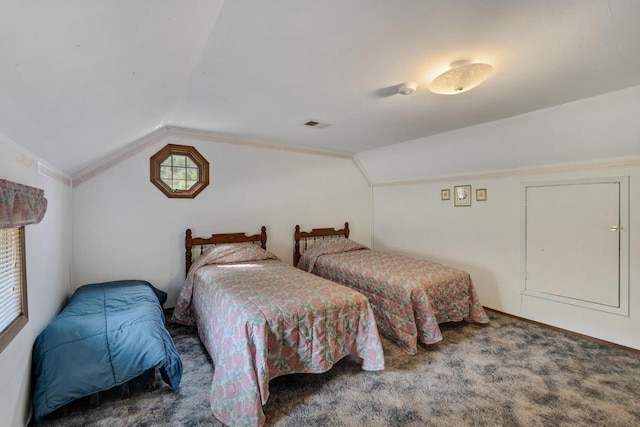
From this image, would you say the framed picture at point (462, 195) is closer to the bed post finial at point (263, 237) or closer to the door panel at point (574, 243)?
the door panel at point (574, 243)

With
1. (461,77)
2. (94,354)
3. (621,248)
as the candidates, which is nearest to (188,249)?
(94,354)

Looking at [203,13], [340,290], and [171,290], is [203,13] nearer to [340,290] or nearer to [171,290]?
[340,290]

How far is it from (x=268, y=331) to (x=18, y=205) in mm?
1452

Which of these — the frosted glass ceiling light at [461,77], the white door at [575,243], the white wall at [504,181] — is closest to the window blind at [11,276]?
the frosted glass ceiling light at [461,77]

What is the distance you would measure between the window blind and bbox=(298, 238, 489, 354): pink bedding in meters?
2.67

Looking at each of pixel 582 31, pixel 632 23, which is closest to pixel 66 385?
pixel 582 31

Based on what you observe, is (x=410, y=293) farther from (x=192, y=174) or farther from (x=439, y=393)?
(x=192, y=174)

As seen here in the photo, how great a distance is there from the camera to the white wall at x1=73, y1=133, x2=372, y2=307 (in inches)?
120

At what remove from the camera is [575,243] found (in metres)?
2.87

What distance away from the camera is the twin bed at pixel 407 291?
263cm

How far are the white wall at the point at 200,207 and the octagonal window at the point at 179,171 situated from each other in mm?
72

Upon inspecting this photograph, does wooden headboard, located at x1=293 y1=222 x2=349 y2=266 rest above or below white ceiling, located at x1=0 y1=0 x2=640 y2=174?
below

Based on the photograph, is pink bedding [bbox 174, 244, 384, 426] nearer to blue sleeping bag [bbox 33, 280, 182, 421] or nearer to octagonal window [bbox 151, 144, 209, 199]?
blue sleeping bag [bbox 33, 280, 182, 421]

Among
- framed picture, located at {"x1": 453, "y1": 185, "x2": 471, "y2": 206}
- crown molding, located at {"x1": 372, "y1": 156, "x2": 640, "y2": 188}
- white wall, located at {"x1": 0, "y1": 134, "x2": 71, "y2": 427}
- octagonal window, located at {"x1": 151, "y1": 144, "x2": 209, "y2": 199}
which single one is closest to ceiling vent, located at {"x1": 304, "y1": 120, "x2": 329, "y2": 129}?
octagonal window, located at {"x1": 151, "y1": 144, "x2": 209, "y2": 199}
